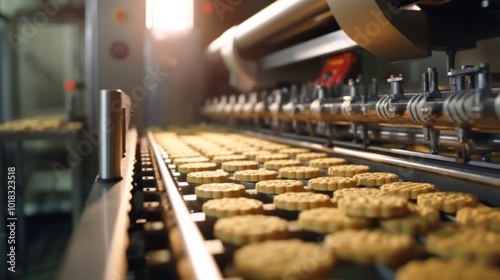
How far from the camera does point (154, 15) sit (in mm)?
4965

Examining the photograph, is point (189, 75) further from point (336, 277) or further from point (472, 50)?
point (336, 277)

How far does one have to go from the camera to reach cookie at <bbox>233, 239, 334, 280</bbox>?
673mm

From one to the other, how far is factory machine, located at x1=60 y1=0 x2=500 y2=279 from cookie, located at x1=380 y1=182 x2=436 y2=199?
0.11 meters

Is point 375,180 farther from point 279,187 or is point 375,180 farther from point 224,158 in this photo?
point 224,158

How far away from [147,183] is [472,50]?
1261mm

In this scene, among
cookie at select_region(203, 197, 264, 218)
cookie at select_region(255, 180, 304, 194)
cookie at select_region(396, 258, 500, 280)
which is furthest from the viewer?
cookie at select_region(255, 180, 304, 194)

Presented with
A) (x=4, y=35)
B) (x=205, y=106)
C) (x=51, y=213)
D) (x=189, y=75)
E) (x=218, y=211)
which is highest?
(x=4, y=35)

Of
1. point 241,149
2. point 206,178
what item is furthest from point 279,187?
point 241,149

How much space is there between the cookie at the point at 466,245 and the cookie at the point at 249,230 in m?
0.27

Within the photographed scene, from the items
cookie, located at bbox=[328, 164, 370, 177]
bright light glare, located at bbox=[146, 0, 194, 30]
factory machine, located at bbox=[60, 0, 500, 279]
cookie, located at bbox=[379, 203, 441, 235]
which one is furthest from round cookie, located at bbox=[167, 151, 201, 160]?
bright light glare, located at bbox=[146, 0, 194, 30]

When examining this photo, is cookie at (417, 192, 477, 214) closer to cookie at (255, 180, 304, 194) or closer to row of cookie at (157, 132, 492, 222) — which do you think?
row of cookie at (157, 132, 492, 222)

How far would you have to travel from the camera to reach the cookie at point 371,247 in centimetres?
76

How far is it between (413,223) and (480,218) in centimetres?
17

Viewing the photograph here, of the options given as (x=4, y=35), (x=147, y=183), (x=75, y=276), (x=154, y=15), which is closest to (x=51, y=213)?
(x=4, y=35)
